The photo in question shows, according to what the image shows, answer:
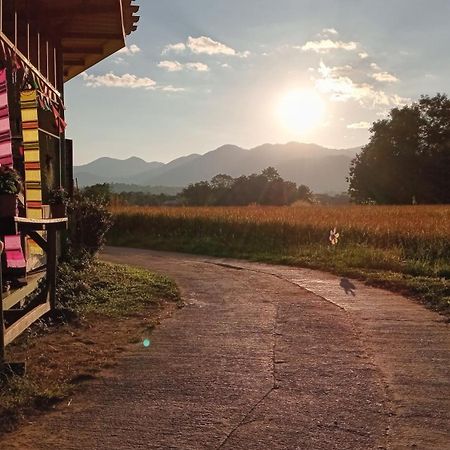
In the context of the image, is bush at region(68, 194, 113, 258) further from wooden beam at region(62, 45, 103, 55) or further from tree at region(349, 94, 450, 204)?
tree at region(349, 94, 450, 204)

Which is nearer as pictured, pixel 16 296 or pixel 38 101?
pixel 16 296

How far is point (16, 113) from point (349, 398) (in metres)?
5.49

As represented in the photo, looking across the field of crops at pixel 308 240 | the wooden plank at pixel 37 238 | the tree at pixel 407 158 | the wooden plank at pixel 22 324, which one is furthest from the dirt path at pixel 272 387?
the tree at pixel 407 158

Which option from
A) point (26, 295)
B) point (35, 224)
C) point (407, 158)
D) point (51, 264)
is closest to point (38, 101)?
point (51, 264)

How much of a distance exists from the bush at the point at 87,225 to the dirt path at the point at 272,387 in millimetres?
3948

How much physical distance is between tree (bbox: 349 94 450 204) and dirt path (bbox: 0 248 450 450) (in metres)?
51.4

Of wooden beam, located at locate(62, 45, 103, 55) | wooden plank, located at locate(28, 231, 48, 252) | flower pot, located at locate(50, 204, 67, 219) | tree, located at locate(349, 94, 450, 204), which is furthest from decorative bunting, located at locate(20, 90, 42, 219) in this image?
tree, located at locate(349, 94, 450, 204)

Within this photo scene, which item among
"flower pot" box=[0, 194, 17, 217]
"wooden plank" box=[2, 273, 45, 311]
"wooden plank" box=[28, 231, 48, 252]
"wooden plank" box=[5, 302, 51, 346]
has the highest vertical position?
"flower pot" box=[0, 194, 17, 217]

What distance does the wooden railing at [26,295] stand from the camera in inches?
178

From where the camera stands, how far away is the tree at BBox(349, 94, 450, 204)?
5616 cm

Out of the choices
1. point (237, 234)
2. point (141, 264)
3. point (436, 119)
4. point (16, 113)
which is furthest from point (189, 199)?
point (16, 113)

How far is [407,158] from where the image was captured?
58125 millimetres

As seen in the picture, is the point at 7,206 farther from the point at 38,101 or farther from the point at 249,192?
the point at 249,192

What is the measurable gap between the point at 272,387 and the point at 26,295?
272 centimetres
